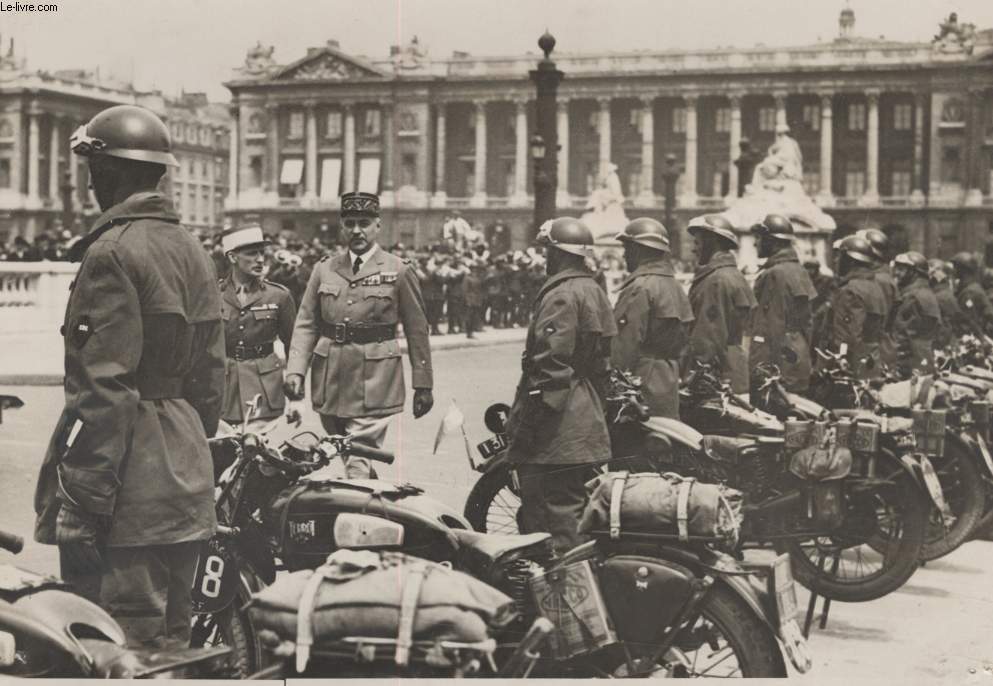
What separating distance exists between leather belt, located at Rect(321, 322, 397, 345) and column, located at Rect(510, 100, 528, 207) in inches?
3081

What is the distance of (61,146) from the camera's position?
60156mm

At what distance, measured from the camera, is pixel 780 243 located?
404 inches

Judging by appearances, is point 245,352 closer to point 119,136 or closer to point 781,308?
point 119,136

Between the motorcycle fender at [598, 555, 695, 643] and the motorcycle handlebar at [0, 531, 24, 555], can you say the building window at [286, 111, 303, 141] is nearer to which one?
the motorcycle fender at [598, 555, 695, 643]

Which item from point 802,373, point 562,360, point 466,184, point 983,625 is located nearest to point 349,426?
point 562,360

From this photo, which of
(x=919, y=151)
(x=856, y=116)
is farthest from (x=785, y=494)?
(x=856, y=116)

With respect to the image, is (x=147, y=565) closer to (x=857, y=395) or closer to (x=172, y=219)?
(x=172, y=219)

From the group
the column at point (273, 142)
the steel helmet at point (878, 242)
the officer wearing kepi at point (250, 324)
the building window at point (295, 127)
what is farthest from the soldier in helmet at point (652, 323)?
the building window at point (295, 127)

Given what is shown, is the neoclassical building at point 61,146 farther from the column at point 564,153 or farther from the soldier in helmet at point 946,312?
the soldier in helmet at point 946,312

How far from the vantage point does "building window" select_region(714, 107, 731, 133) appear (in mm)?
83537

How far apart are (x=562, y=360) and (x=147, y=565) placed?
7.87 feet

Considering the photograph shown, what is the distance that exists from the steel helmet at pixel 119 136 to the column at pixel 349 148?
85381mm

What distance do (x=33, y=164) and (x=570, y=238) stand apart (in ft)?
203

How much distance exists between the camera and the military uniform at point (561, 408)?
5.83 metres
